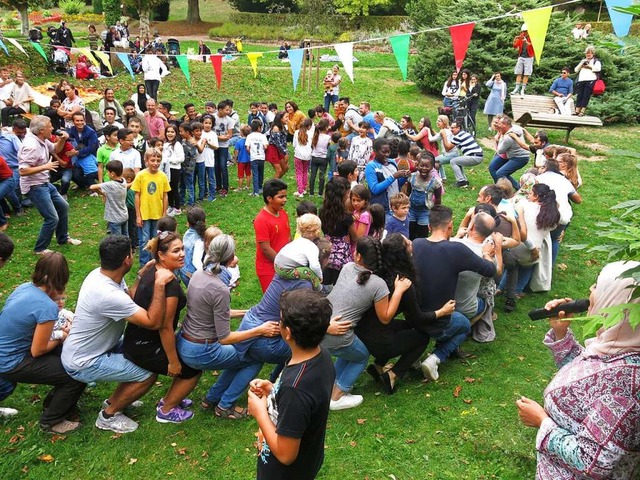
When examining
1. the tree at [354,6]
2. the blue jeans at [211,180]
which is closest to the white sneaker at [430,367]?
the blue jeans at [211,180]

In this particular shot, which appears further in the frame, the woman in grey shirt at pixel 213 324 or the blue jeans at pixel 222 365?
the blue jeans at pixel 222 365

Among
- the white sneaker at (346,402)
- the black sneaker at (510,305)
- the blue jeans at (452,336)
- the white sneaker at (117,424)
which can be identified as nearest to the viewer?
the white sneaker at (117,424)

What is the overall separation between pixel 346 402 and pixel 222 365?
1.31 m

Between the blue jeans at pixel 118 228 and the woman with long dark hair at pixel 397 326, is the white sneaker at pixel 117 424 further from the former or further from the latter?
the blue jeans at pixel 118 228

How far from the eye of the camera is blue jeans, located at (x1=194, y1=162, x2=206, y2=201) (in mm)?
10891

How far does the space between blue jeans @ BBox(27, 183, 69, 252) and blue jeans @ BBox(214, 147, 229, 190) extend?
3.51 m

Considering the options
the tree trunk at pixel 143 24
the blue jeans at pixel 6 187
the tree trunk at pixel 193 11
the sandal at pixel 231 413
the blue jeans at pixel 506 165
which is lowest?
the sandal at pixel 231 413

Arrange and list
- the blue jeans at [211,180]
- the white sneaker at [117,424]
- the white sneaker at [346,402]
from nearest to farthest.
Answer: the white sneaker at [117,424] → the white sneaker at [346,402] → the blue jeans at [211,180]

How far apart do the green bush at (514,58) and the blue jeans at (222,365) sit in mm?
16581

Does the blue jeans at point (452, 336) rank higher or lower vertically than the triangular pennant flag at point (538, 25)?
lower

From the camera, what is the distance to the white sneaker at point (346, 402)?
5.36 meters

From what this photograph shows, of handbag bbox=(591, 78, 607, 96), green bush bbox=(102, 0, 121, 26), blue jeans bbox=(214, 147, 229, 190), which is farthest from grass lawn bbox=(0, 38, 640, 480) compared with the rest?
green bush bbox=(102, 0, 121, 26)

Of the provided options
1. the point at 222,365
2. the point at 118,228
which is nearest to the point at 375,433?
the point at 222,365

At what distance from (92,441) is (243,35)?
3488cm
